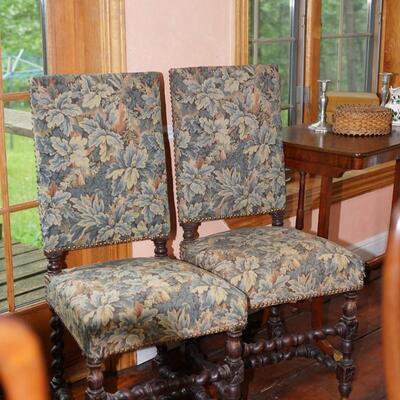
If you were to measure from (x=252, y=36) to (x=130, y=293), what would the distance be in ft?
5.01

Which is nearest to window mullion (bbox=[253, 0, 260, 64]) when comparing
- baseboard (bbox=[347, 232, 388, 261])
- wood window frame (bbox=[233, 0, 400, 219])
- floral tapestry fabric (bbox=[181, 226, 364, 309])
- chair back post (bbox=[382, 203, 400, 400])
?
wood window frame (bbox=[233, 0, 400, 219])

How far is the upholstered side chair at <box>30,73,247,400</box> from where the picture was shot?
1.92m

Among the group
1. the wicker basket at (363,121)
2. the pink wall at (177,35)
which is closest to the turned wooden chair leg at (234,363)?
the pink wall at (177,35)

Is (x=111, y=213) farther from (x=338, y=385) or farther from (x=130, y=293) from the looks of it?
(x=338, y=385)

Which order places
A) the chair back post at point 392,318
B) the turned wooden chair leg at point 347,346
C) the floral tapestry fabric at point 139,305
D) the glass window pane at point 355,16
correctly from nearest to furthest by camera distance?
the chair back post at point 392,318, the floral tapestry fabric at point 139,305, the turned wooden chair leg at point 347,346, the glass window pane at point 355,16

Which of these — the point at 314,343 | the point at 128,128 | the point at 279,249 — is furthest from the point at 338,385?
the point at 128,128

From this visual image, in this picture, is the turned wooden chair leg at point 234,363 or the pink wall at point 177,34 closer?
the turned wooden chair leg at point 234,363

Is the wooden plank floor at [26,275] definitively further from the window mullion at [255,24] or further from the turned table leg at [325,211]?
the window mullion at [255,24]

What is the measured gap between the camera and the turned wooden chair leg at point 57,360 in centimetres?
221

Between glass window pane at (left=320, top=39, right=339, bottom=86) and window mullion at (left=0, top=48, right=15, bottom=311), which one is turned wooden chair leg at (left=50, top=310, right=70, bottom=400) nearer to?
window mullion at (left=0, top=48, right=15, bottom=311)

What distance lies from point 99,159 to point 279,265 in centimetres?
65

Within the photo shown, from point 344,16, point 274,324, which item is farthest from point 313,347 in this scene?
point 344,16

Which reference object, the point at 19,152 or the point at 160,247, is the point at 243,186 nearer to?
the point at 160,247

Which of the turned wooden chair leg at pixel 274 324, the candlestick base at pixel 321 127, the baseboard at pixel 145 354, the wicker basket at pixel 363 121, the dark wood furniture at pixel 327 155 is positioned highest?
the wicker basket at pixel 363 121
